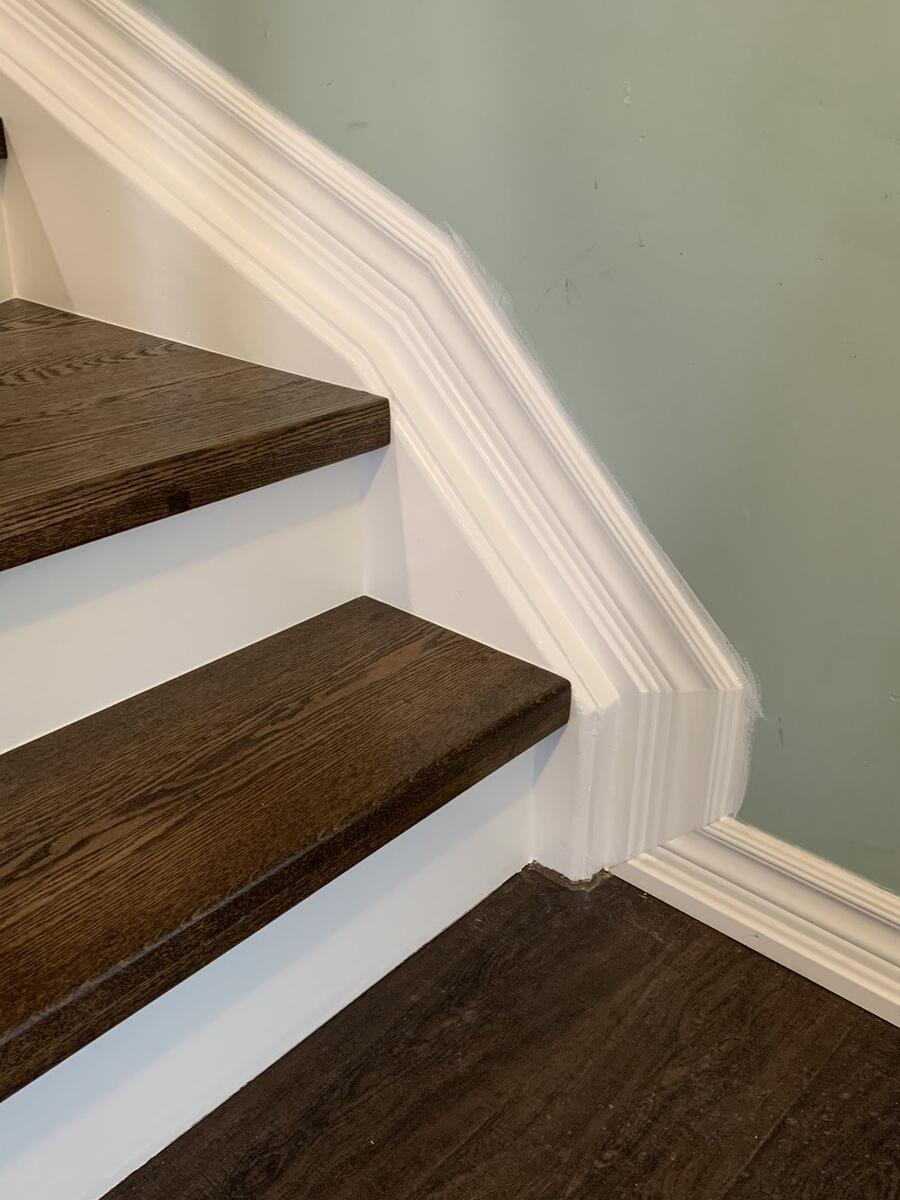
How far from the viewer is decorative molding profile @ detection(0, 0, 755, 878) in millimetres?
979

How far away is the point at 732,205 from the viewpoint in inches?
32.2

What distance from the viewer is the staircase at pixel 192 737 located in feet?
Answer: 2.25

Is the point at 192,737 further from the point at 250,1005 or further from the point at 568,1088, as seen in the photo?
the point at 568,1088

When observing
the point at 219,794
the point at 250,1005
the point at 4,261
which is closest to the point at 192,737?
the point at 219,794

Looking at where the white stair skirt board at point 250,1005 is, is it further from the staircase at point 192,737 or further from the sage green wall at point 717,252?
the sage green wall at point 717,252

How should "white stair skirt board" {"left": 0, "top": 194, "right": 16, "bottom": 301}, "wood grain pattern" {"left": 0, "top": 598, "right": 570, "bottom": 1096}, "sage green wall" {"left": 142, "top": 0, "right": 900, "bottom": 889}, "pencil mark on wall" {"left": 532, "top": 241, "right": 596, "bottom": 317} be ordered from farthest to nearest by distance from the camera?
"white stair skirt board" {"left": 0, "top": 194, "right": 16, "bottom": 301} → "pencil mark on wall" {"left": 532, "top": 241, "right": 596, "bottom": 317} → "sage green wall" {"left": 142, "top": 0, "right": 900, "bottom": 889} → "wood grain pattern" {"left": 0, "top": 598, "right": 570, "bottom": 1096}

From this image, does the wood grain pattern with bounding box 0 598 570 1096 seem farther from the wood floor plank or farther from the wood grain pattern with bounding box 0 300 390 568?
the wood floor plank

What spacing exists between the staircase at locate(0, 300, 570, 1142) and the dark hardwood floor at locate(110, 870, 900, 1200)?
19cm

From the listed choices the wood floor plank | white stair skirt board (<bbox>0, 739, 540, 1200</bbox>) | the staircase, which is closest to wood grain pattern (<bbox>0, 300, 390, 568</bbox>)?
the staircase

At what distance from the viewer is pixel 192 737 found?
2.87ft

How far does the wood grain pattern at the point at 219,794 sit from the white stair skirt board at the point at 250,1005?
9 cm

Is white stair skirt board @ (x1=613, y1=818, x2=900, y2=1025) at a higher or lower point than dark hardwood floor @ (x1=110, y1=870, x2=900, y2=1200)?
higher

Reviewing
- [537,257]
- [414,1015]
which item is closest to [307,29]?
[537,257]

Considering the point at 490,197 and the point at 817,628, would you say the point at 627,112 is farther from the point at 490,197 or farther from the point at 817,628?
the point at 817,628
